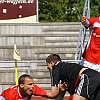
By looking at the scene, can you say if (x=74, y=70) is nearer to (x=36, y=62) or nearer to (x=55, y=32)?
(x=36, y=62)

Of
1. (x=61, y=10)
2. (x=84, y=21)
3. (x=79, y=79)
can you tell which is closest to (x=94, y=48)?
(x=84, y=21)

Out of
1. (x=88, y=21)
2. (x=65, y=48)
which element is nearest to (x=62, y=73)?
(x=88, y=21)

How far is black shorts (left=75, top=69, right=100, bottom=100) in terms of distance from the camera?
7.33m

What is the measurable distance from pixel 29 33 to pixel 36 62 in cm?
254

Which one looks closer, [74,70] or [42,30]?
[74,70]

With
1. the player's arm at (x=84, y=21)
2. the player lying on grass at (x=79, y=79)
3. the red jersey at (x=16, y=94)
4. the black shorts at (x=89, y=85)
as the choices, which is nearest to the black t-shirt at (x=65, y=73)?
the player lying on grass at (x=79, y=79)

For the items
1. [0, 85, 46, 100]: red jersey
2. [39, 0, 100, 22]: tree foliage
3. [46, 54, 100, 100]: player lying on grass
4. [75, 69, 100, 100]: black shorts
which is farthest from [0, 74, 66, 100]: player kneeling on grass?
[39, 0, 100, 22]: tree foliage

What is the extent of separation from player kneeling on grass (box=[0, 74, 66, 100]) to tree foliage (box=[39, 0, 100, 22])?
18.5 m

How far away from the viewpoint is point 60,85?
7434mm

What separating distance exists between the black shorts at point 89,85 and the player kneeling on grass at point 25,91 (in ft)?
0.89

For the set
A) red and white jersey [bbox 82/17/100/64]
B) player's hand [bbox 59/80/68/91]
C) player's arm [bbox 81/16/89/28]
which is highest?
player's arm [bbox 81/16/89/28]

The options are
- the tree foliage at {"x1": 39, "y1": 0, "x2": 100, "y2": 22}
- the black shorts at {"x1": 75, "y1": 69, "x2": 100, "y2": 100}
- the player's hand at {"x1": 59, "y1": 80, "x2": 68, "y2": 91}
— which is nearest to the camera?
the black shorts at {"x1": 75, "y1": 69, "x2": 100, "y2": 100}

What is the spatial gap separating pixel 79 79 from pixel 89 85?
0.59ft

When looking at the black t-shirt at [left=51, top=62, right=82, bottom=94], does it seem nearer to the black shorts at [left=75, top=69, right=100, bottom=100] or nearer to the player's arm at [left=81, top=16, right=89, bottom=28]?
the black shorts at [left=75, top=69, right=100, bottom=100]
